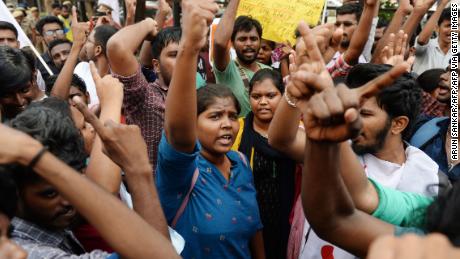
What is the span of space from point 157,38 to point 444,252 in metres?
2.64

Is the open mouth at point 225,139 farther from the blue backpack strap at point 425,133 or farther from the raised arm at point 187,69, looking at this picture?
the blue backpack strap at point 425,133

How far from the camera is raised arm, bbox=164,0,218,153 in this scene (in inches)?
60.5

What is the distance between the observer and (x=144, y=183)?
1.35 m

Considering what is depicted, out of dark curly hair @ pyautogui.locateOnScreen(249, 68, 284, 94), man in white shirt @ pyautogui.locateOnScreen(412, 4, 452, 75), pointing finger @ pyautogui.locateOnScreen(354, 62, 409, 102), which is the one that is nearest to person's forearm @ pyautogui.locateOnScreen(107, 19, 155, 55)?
dark curly hair @ pyautogui.locateOnScreen(249, 68, 284, 94)

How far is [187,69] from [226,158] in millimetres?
710

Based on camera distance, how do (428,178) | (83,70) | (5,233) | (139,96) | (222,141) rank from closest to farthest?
(5,233)
(428,178)
(222,141)
(139,96)
(83,70)

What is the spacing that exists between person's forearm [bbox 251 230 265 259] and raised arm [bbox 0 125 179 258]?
3.52 feet

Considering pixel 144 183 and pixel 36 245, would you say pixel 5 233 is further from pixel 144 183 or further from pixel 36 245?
pixel 144 183

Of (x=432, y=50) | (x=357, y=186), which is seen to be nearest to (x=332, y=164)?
(x=357, y=186)

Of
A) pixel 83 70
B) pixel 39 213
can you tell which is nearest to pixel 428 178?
pixel 39 213

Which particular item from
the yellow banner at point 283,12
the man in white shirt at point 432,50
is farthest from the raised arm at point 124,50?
the man in white shirt at point 432,50

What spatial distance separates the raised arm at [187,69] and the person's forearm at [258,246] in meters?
0.89

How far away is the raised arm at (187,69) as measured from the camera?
5.04 feet

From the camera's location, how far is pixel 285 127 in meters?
1.79
